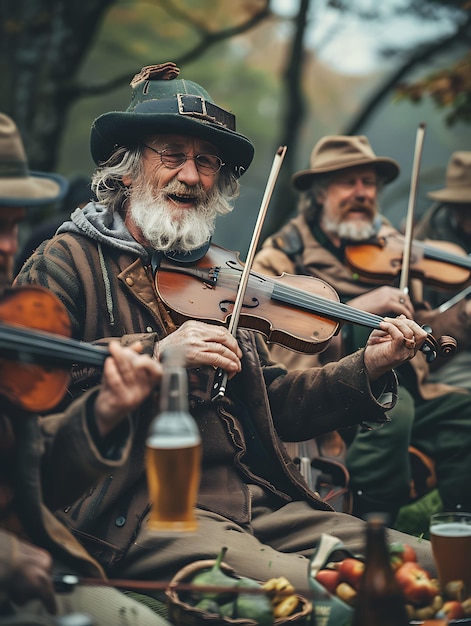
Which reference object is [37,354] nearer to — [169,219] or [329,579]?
[329,579]

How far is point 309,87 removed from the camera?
1352 centimetres

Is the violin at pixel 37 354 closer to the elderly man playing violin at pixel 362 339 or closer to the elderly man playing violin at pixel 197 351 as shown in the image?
the elderly man playing violin at pixel 197 351

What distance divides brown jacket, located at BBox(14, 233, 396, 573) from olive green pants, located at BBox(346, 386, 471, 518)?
137 cm

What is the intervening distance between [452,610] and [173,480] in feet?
3.46

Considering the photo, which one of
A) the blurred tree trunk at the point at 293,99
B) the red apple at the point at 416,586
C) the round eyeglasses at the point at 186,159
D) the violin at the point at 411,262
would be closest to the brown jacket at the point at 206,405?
the round eyeglasses at the point at 186,159

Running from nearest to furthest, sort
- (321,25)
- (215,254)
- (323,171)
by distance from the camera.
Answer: (215,254) < (323,171) < (321,25)

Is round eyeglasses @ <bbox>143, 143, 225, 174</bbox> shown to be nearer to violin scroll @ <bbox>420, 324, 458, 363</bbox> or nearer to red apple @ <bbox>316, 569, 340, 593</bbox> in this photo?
violin scroll @ <bbox>420, 324, 458, 363</bbox>

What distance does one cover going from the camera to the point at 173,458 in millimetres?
2625

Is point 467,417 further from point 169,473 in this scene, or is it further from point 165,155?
point 169,473

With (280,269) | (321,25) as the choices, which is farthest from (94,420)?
(321,25)

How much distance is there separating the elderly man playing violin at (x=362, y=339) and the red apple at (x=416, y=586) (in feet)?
7.32

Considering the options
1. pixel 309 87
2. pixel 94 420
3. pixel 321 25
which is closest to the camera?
pixel 94 420

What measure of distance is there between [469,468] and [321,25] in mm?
6956

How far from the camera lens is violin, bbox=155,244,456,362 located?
383 centimetres
